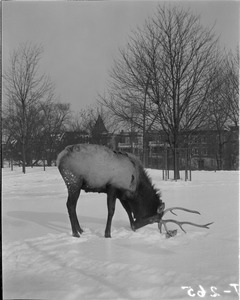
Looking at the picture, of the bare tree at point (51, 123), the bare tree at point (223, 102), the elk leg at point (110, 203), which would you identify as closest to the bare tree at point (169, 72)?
the bare tree at point (223, 102)

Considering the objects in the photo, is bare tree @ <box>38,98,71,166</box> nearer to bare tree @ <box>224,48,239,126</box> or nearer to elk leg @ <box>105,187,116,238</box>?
elk leg @ <box>105,187,116,238</box>

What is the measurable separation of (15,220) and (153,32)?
9.78 feet

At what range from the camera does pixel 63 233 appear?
4344 millimetres

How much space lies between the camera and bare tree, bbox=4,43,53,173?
396cm

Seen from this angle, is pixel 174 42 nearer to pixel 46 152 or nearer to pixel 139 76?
pixel 139 76

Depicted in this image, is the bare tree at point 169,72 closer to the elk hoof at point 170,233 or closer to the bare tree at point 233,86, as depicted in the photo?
the bare tree at point 233,86

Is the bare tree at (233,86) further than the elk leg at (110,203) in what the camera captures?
No

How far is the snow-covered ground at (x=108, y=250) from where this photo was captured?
124 inches

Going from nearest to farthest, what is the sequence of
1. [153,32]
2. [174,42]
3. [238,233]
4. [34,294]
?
[34,294] < [238,233] < [153,32] < [174,42]

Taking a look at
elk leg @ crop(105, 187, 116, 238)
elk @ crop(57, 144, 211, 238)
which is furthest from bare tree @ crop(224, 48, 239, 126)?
elk leg @ crop(105, 187, 116, 238)

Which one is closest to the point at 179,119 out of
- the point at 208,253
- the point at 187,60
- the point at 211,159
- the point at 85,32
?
the point at 187,60

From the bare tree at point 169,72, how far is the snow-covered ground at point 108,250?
4.36 ft

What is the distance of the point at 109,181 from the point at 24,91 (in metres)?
1.42

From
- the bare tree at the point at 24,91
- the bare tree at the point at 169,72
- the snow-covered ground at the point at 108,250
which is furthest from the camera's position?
the bare tree at the point at 169,72
